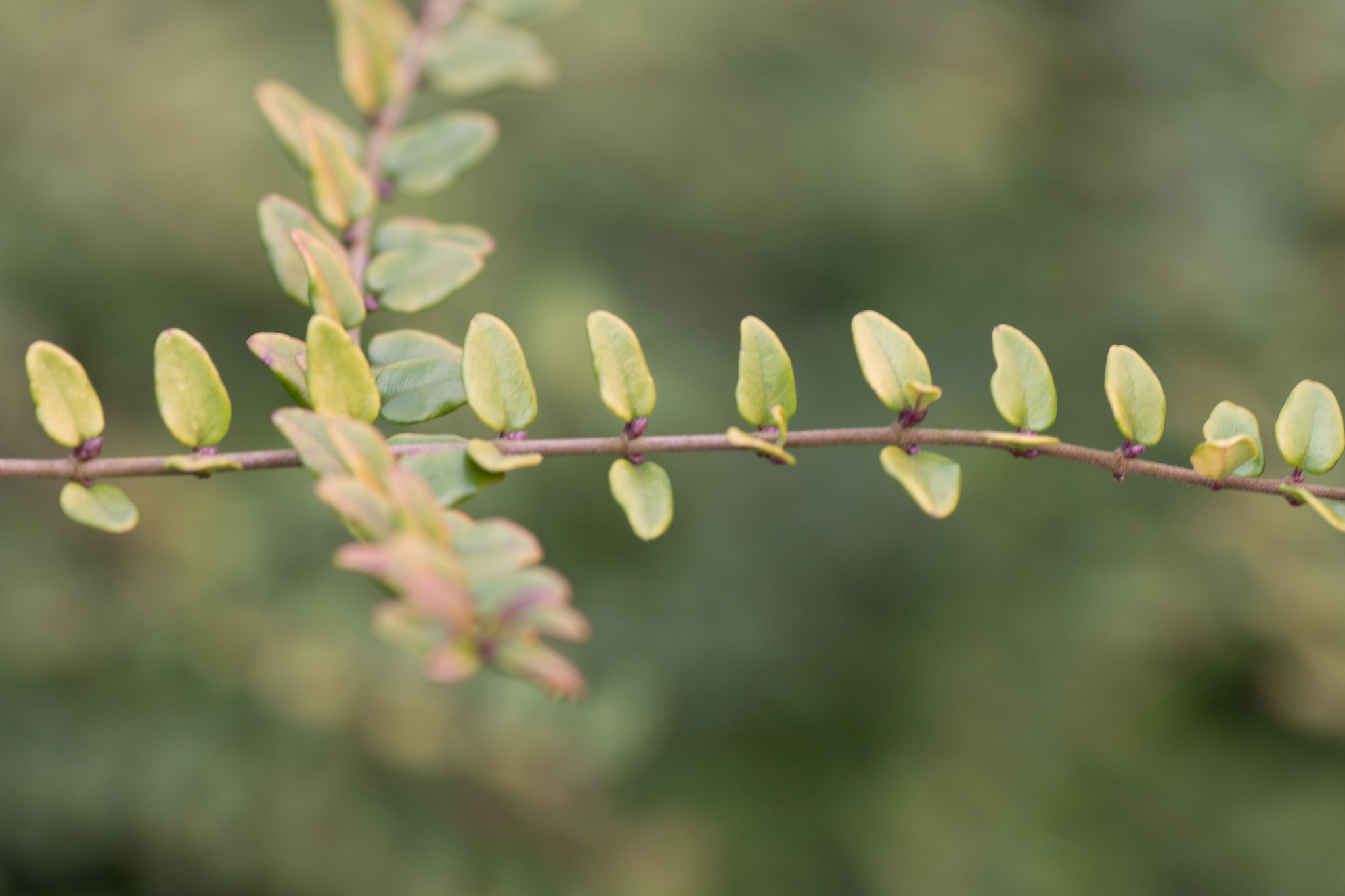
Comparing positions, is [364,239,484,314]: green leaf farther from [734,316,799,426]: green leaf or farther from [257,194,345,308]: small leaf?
[734,316,799,426]: green leaf

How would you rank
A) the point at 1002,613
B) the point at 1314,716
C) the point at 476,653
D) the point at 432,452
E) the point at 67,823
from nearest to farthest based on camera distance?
the point at 476,653, the point at 432,452, the point at 67,823, the point at 1314,716, the point at 1002,613

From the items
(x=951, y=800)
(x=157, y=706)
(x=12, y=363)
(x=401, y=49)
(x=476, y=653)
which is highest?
(x=401, y=49)

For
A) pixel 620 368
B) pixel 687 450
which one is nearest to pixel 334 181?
pixel 620 368

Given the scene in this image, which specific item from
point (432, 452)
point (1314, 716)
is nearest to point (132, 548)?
Result: point (432, 452)

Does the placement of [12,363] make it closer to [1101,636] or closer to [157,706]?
[157,706]

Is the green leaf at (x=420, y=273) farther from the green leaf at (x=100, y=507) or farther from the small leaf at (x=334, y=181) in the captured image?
the green leaf at (x=100, y=507)

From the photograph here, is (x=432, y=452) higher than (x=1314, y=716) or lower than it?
higher
